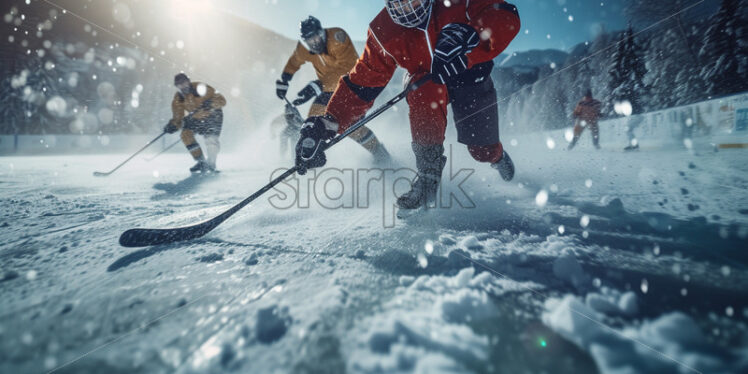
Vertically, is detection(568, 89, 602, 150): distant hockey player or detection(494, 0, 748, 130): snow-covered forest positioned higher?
detection(494, 0, 748, 130): snow-covered forest

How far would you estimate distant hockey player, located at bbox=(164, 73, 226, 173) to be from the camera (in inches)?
199

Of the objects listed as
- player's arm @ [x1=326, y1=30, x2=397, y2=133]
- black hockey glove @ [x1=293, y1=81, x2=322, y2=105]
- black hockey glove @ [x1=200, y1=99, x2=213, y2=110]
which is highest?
black hockey glove @ [x1=200, y1=99, x2=213, y2=110]

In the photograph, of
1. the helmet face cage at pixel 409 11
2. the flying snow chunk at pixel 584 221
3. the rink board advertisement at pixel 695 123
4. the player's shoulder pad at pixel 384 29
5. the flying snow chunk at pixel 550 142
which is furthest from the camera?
the flying snow chunk at pixel 550 142

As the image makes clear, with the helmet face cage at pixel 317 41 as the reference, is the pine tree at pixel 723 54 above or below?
above

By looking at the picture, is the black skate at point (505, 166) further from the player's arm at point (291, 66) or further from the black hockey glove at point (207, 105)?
the black hockey glove at point (207, 105)

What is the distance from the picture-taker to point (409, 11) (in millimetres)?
1550

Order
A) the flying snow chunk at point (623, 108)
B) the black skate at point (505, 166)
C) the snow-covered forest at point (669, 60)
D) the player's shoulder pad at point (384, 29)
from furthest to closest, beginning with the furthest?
the flying snow chunk at point (623, 108), the snow-covered forest at point (669, 60), the black skate at point (505, 166), the player's shoulder pad at point (384, 29)

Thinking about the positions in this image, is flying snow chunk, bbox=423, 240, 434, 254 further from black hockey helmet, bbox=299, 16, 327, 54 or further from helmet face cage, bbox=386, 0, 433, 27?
black hockey helmet, bbox=299, 16, 327, 54

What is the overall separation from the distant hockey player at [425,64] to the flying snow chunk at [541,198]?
78 centimetres

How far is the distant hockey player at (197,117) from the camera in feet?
16.6

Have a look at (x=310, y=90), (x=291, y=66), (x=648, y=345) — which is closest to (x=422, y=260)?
(x=648, y=345)

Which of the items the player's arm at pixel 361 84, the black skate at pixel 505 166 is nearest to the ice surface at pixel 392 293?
the player's arm at pixel 361 84

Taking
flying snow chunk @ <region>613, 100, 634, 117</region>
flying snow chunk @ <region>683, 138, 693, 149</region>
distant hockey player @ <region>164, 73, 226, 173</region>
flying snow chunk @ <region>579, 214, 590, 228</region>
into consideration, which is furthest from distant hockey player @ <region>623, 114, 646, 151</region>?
distant hockey player @ <region>164, 73, 226, 173</region>

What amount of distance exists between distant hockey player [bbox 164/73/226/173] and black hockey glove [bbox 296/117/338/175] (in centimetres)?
406
